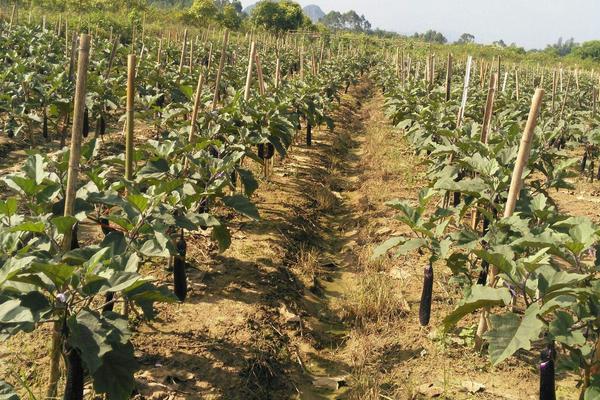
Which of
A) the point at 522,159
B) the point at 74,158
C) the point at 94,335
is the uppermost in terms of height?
the point at 522,159

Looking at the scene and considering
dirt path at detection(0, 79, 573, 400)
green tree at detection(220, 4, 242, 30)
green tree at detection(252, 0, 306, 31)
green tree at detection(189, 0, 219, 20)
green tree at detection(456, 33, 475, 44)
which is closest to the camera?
dirt path at detection(0, 79, 573, 400)

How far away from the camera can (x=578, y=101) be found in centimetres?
1270

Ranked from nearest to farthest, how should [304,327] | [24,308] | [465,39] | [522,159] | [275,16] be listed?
1. [24,308]
2. [522,159]
3. [304,327]
4. [275,16]
5. [465,39]

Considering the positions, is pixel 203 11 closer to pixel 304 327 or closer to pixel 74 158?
pixel 304 327

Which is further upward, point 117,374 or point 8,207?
point 8,207

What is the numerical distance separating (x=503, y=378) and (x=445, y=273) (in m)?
1.53

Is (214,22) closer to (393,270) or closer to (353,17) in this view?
(393,270)

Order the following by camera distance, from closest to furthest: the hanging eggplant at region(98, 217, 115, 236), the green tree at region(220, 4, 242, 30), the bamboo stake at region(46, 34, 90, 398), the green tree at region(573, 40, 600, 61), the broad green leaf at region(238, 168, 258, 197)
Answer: the bamboo stake at region(46, 34, 90, 398)
the hanging eggplant at region(98, 217, 115, 236)
the broad green leaf at region(238, 168, 258, 197)
the green tree at region(220, 4, 242, 30)
the green tree at region(573, 40, 600, 61)

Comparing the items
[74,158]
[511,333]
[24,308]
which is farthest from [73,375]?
[511,333]

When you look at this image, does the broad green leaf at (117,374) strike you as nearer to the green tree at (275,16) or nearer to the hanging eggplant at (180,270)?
the hanging eggplant at (180,270)

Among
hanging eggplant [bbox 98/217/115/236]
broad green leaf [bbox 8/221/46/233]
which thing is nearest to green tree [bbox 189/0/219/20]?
hanging eggplant [bbox 98/217/115/236]

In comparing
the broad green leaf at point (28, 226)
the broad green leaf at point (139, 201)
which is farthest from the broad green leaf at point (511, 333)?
the broad green leaf at point (28, 226)

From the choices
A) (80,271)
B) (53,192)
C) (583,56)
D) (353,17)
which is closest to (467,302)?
(80,271)

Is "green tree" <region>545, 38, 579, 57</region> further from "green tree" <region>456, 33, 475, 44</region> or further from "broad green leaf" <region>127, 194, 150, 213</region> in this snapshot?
"broad green leaf" <region>127, 194, 150, 213</region>
